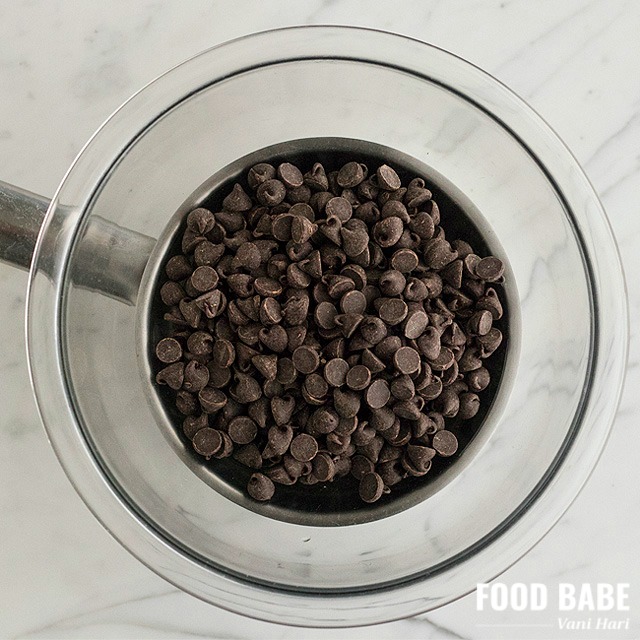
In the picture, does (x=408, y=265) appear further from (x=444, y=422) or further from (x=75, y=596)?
(x=75, y=596)

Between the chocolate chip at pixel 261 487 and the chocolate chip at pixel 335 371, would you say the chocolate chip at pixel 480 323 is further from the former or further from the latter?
the chocolate chip at pixel 261 487

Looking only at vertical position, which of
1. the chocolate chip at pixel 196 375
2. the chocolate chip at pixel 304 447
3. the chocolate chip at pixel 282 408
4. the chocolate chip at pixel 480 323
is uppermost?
the chocolate chip at pixel 480 323

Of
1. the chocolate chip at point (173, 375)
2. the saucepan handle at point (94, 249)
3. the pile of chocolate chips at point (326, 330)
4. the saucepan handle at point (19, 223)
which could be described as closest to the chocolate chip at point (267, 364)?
the pile of chocolate chips at point (326, 330)

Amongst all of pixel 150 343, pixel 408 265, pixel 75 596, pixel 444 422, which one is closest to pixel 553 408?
pixel 444 422

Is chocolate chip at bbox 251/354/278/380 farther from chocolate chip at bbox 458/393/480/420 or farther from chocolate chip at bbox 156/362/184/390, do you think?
chocolate chip at bbox 458/393/480/420

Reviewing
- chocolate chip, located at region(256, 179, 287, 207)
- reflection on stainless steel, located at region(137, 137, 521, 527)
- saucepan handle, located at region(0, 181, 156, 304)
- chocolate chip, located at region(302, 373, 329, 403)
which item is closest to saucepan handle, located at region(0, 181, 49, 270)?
saucepan handle, located at region(0, 181, 156, 304)

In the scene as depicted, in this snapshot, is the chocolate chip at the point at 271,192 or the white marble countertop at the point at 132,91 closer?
the chocolate chip at the point at 271,192
